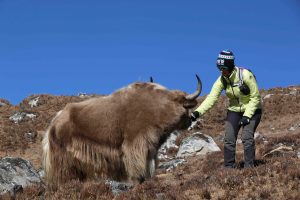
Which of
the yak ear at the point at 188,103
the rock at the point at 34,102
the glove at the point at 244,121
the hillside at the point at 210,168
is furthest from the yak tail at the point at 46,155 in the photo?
the rock at the point at 34,102

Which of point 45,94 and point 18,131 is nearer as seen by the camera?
point 18,131

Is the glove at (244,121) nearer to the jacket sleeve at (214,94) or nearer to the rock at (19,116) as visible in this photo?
the jacket sleeve at (214,94)

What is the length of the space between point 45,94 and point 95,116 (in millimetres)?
29267

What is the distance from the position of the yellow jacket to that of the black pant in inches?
5.8

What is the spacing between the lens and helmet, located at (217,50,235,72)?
8.48 metres

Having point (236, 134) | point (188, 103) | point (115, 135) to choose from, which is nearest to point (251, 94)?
point (236, 134)

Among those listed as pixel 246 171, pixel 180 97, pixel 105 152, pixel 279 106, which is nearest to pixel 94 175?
pixel 105 152

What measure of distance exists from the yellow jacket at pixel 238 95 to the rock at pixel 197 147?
28.0 feet

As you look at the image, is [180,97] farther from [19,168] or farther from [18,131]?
[18,131]

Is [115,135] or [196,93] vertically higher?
[196,93]

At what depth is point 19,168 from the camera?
1037cm

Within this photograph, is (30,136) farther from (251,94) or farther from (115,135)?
(251,94)

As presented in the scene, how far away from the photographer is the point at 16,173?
10078mm

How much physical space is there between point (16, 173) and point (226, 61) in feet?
16.2
